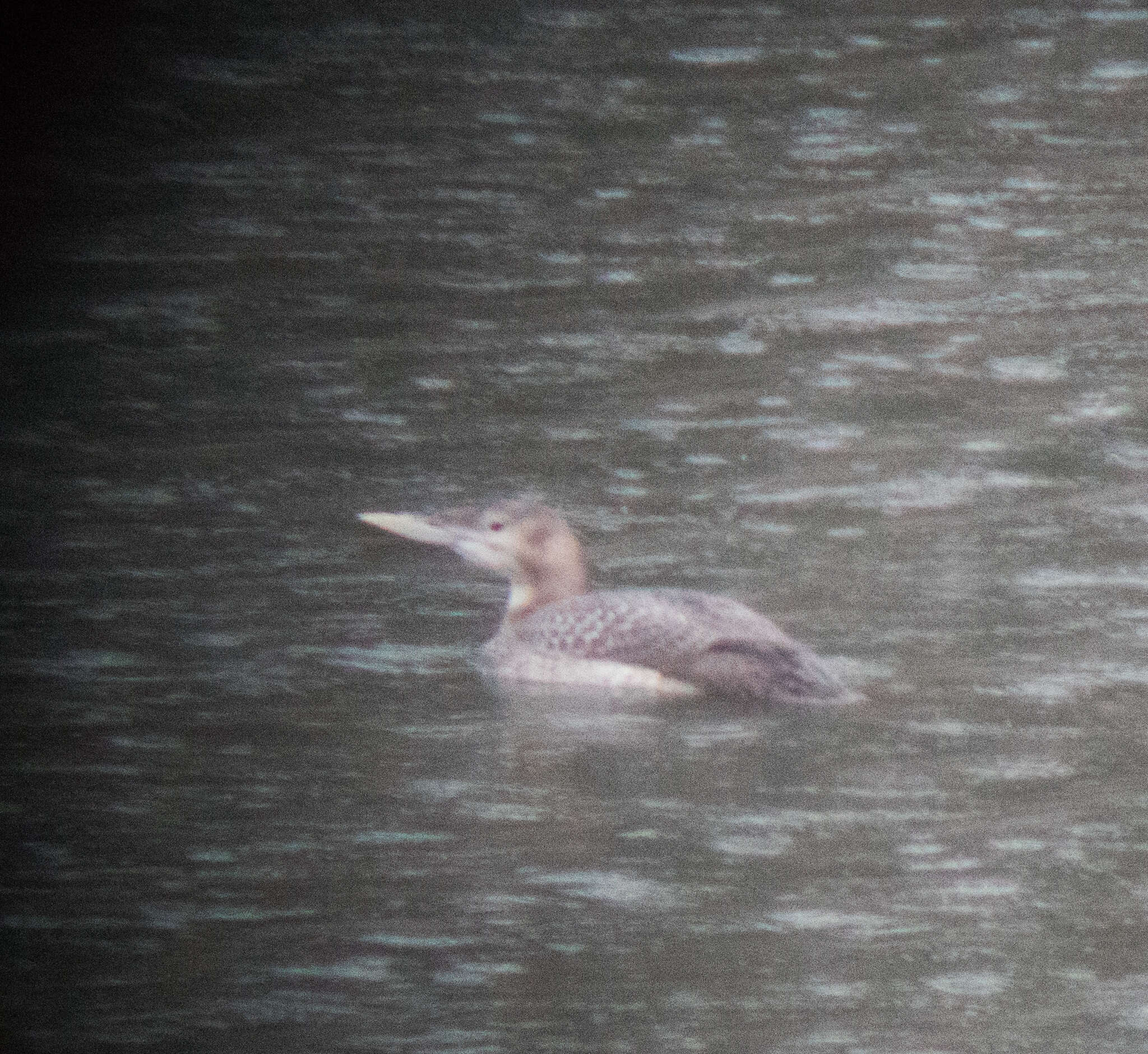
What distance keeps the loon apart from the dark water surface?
3cm

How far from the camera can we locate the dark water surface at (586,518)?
1922 mm

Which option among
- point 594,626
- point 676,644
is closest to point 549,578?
point 594,626

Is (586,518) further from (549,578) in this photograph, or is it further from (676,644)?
(676,644)

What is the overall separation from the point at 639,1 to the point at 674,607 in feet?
2.84

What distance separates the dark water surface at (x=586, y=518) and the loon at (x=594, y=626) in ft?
0.11

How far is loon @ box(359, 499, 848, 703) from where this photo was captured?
224 cm

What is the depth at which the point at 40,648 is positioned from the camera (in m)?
2.24

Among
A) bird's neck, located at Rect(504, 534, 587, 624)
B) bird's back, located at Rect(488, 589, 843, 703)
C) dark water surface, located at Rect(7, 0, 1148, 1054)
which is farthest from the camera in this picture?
bird's neck, located at Rect(504, 534, 587, 624)

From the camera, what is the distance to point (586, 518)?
7.72ft

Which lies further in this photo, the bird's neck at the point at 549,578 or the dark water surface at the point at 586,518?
the bird's neck at the point at 549,578

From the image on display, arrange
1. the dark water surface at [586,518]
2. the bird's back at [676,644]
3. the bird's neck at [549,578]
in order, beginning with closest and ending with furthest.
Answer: the dark water surface at [586,518] → the bird's back at [676,644] → the bird's neck at [549,578]

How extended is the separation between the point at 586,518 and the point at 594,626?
0.13 m

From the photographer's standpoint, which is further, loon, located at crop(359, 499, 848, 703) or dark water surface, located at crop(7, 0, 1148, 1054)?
loon, located at crop(359, 499, 848, 703)

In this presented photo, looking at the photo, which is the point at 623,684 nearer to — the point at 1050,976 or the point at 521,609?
the point at 521,609
